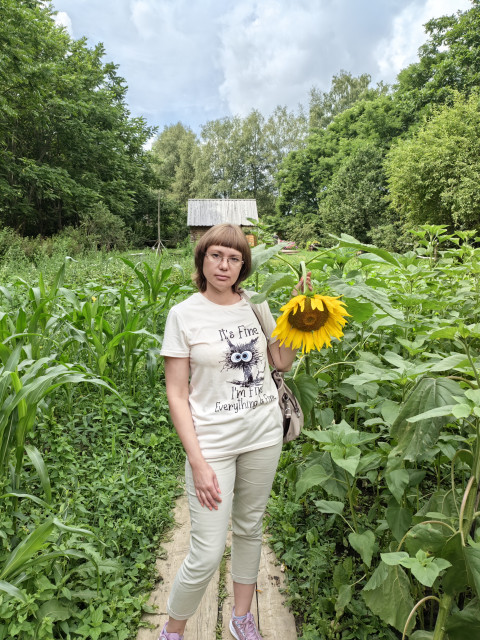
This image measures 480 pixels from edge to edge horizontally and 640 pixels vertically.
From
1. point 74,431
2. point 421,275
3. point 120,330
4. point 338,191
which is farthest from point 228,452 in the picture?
point 338,191

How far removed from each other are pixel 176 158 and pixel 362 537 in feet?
136

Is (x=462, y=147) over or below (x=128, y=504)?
over

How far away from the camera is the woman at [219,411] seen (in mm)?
1307

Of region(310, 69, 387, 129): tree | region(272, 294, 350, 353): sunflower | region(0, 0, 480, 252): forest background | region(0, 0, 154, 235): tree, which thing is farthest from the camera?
region(310, 69, 387, 129): tree

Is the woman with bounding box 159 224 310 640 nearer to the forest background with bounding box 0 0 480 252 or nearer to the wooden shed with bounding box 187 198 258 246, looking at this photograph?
the forest background with bounding box 0 0 480 252

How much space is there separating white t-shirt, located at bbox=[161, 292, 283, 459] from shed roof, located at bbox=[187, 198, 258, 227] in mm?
23480

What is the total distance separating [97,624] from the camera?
149 cm

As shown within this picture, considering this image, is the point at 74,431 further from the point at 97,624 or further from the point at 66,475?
the point at 97,624

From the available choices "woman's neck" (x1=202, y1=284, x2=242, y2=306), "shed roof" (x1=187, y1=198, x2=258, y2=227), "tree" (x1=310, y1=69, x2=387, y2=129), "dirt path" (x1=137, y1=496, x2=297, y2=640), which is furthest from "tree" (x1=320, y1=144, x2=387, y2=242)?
"woman's neck" (x1=202, y1=284, x2=242, y2=306)

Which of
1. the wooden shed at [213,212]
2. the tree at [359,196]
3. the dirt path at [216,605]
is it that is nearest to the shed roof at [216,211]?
the wooden shed at [213,212]

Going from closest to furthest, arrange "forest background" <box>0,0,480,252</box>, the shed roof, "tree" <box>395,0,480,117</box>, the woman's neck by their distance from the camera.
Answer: the woman's neck, "forest background" <box>0,0,480,252</box>, "tree" <box>395,0,480,117</box>, the shed roof

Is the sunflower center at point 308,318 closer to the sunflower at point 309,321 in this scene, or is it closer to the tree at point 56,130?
the sunflower at point 309,321

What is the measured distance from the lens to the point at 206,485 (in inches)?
50.1

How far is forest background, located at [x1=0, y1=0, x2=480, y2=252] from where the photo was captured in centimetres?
1510
